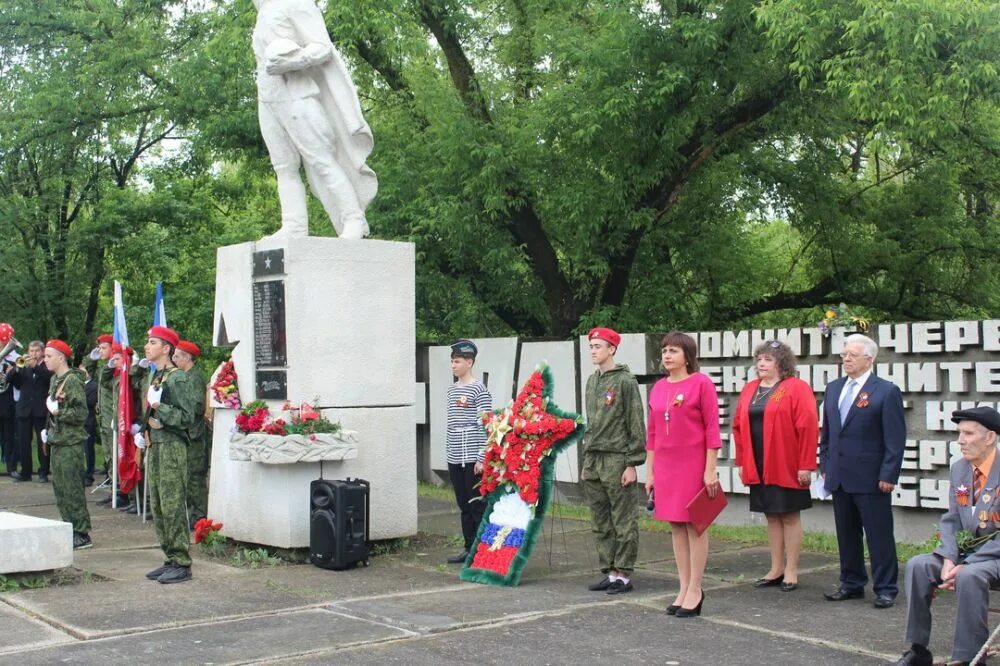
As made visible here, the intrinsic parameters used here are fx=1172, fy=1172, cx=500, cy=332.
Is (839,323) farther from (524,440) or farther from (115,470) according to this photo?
(115,470)

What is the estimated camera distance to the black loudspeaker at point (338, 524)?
29.3 ft

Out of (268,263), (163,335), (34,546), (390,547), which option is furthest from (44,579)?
(268,263)

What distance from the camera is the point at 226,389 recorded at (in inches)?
391

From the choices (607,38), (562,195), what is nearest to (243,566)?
(562,195)

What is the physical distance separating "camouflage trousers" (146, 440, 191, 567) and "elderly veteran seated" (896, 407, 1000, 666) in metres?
4.96

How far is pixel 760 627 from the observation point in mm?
6875

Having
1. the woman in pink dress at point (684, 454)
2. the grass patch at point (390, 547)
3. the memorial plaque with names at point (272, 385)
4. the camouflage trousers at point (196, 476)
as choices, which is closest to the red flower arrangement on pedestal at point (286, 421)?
the memorial plaque with names at point (272, 385)

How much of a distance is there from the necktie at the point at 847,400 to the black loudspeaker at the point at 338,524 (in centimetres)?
367

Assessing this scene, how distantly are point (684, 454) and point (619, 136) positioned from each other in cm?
707

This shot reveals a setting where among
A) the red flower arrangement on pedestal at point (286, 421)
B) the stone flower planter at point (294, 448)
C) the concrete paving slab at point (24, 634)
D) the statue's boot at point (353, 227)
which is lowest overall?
the concrete paving slab at point (24, 634)

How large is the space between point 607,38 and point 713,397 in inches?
279

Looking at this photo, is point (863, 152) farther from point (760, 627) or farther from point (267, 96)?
point (760, 627)

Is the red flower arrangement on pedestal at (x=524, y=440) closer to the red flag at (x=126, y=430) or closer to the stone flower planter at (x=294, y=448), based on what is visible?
the stone flower planter at (x=294, y=448)

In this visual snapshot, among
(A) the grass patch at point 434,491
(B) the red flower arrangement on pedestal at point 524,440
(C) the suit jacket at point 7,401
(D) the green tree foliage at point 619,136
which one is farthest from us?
(C) the suit jacket at point 7,401
